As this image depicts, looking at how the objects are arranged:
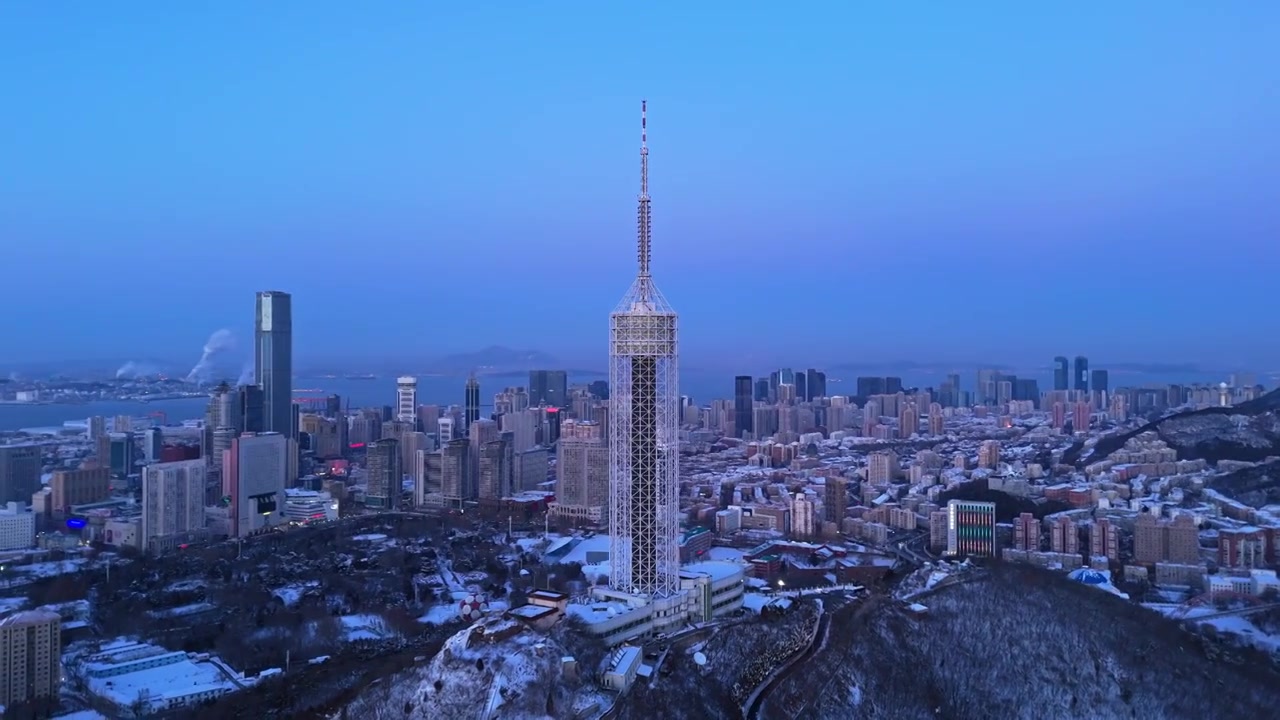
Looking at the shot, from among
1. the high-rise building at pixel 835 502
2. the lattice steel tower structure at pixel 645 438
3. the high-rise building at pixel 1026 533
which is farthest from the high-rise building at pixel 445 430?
the lattice steel tower structure at pixel 645 438

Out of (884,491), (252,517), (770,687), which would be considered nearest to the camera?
(770,687)

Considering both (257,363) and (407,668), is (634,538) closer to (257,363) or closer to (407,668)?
(407,668)

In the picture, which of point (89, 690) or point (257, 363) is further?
point (257, 363)

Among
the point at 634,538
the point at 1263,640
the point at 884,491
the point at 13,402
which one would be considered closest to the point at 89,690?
the point at 634,538

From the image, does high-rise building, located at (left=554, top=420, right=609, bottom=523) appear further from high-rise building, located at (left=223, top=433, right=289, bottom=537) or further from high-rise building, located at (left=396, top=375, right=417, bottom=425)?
high-rise building, located at (left=396, top=375, right=417, bottom=425)

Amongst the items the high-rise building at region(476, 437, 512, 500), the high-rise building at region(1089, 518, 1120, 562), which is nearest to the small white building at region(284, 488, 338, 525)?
the high-rise building at region(476, 437, 512, 500)

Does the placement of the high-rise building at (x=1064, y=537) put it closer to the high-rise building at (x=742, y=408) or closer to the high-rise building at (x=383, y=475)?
the high-rise building at (x=383, y=475)

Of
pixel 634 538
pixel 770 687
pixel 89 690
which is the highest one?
pixel 634 538
